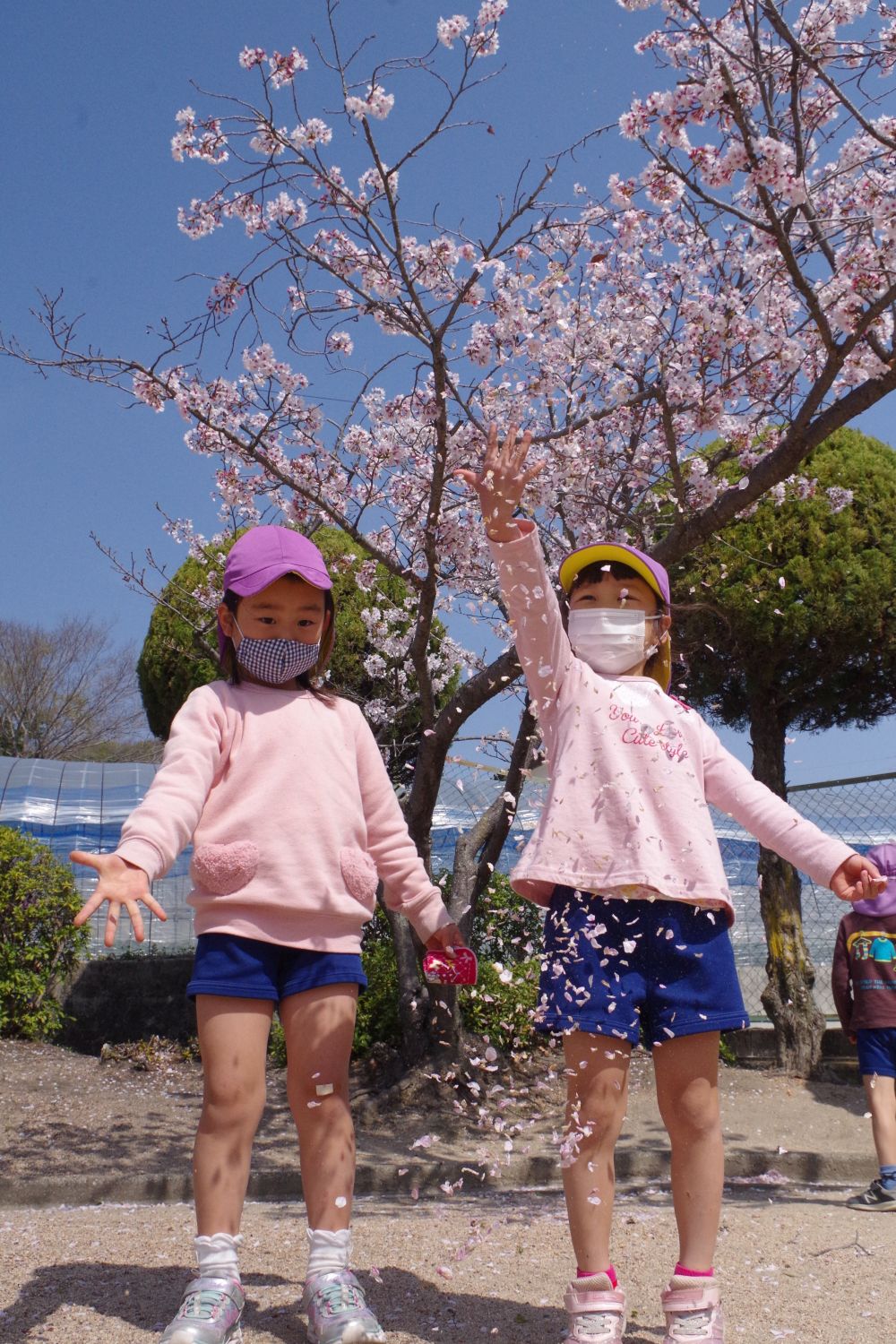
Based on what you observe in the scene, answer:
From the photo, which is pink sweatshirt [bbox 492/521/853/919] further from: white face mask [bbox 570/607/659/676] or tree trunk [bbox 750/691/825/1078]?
tree trunk [bbox 750/691/825/1078]

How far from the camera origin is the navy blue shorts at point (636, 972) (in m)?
2.12

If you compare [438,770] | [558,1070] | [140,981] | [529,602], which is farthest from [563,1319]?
[140,981]

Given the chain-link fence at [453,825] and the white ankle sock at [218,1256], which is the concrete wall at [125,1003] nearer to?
the chain-link fence at [453,825]

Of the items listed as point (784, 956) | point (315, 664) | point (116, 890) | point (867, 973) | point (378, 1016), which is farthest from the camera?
point (784, 956)

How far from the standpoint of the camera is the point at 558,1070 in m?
6.12

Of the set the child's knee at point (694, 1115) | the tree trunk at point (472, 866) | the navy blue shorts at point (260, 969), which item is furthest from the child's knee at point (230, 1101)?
the tree trunk at point (472, 866)

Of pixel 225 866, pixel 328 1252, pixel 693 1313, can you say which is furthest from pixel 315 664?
pixel 693 1313

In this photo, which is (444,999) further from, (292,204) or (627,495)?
(292,204)

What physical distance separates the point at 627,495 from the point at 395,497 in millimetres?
1498

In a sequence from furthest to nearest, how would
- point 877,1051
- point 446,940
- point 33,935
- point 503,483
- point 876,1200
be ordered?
point 33,935
point 877,1051
point 876,1200
point 446,940
point 503,483

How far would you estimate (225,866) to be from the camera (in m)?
2.21

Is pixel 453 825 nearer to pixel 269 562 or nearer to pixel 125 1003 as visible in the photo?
pixel 125 1003

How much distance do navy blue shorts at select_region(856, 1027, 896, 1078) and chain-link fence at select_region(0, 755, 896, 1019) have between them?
894mm

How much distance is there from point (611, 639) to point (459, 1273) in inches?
59.7
